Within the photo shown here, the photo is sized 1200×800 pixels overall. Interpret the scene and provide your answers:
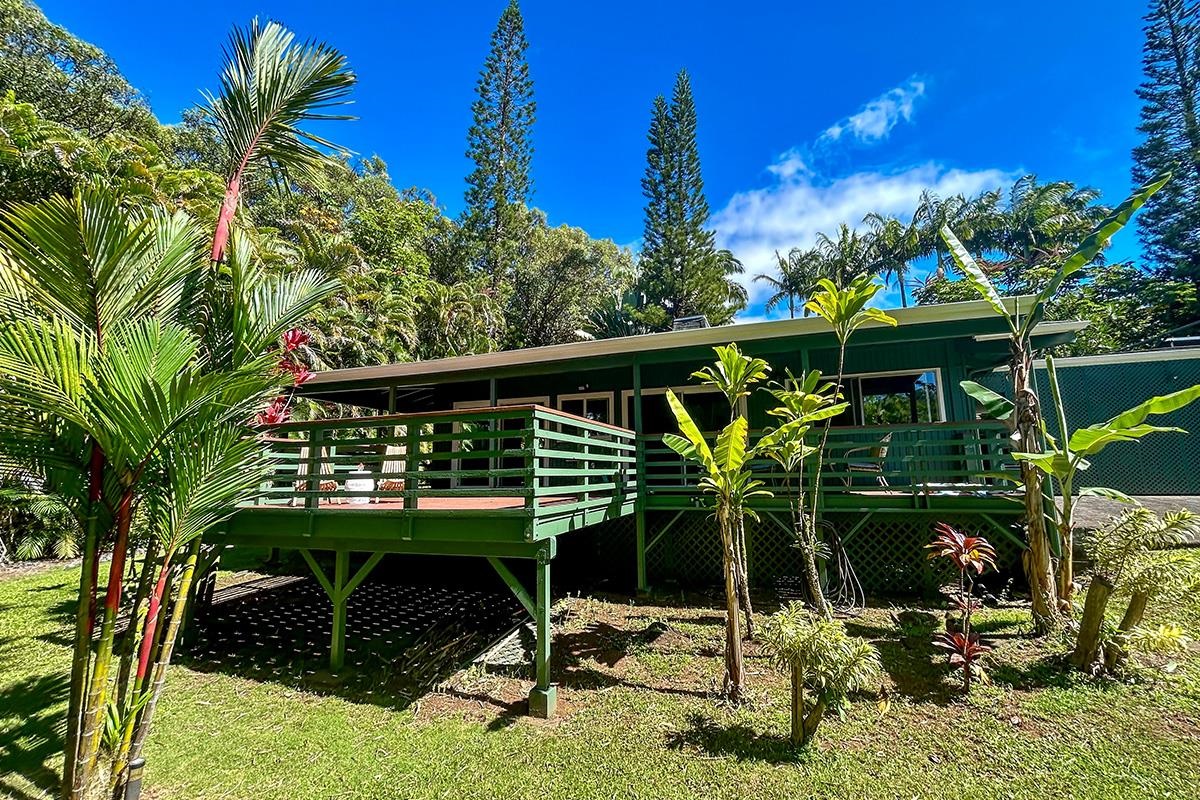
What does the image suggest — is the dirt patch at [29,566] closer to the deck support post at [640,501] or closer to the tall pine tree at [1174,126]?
the deck support post at [640,501]

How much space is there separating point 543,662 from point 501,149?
31513 millimetres

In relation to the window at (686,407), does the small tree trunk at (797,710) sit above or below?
below

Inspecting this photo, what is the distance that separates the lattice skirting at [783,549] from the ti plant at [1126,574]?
2248 millimetres

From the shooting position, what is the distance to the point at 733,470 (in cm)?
492

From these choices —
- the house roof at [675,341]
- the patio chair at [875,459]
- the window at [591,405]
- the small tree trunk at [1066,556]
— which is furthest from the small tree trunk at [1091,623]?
the window at [591,405]

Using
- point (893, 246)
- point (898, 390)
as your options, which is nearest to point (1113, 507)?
point (898, 390)

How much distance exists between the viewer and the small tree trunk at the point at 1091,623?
4.74 m

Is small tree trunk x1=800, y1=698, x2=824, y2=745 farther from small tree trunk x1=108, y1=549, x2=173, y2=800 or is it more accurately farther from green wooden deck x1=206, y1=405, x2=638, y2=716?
small tree trunk x1=108, y1=549, x2=173, y2=800

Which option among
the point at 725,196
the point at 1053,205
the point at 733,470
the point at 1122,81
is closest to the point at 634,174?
the point at 725,196

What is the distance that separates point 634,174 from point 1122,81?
25580 mm

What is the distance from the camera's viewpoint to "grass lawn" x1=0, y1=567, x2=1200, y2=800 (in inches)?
143

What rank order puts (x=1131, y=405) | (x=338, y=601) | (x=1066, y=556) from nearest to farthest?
(x=1066, y=556) → (x=338, y=601) → (x=1131, y=405)

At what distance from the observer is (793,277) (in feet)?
114

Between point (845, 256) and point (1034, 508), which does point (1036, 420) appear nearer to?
point (1034, 508)
